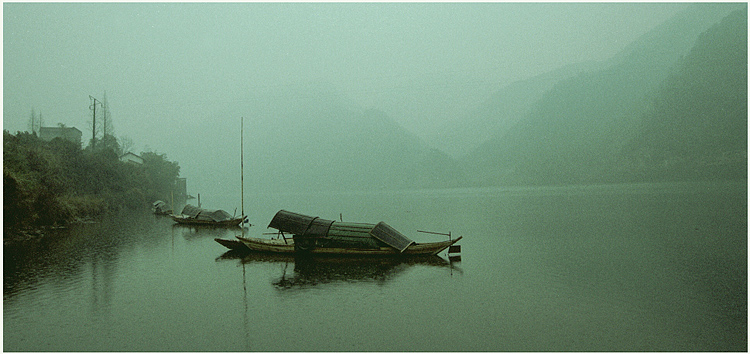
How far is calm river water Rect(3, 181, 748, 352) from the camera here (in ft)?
56.6

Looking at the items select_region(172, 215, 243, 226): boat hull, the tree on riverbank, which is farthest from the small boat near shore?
select_region(172, 215, 243, 226): boat hull

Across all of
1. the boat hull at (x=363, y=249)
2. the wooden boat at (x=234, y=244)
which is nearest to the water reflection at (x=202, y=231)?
the wooden boat at (x=234, y=244)

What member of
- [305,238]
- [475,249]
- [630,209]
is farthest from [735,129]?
[305,238]

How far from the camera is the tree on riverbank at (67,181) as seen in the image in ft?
141

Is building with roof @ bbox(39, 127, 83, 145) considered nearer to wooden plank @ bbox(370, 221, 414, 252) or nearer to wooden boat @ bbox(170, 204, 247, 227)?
wooden boat @ bbox(170, 204, 247, 227)

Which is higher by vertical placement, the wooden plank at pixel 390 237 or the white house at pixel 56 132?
the white house at pixel 56 132

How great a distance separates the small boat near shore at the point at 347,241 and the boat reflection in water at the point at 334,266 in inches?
20.8

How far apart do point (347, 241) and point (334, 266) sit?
2.99 m

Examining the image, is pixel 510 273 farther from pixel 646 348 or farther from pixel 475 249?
pixel 646 348

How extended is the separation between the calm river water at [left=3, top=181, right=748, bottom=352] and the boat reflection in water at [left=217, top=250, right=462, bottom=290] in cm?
15

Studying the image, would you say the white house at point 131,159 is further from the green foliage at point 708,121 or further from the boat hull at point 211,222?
the green foliage at point 708,121

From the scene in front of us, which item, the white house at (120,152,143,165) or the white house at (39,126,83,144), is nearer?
the white house at (39,126,83,144)

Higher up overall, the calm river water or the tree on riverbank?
the tree on riverbank

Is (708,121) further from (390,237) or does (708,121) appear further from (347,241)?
(347,241)
